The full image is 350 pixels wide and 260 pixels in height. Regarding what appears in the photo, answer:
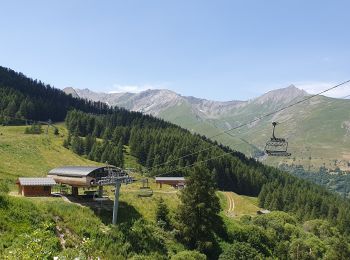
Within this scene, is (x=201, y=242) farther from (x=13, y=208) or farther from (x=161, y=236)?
(x=13, y=208)

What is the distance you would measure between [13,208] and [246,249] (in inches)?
1321

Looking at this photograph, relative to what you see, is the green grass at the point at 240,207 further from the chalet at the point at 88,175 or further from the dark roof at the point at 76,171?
the chalet at the point at 88,175

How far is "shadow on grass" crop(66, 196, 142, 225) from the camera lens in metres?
59.2

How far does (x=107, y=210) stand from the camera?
6169 centimetres

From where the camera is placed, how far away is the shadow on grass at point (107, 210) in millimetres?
59156

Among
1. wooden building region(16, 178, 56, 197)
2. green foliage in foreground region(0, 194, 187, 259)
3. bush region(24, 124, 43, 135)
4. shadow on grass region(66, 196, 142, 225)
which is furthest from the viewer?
bush region(24, 124, 43, 135)

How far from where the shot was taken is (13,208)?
2012 inches

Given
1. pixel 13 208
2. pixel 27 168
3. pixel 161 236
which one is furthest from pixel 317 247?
pixel 27 168

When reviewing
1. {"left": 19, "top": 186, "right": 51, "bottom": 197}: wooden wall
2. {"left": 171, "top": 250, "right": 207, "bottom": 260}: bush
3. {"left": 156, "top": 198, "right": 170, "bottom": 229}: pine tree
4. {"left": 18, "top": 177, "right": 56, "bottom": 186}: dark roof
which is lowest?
{"left": 171, "top": 250, "right": 207, "bottom": 260}: bush

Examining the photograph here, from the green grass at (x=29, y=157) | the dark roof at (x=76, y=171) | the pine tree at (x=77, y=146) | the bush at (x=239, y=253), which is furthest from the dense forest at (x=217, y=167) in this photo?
the bush at (x=239, y=253)

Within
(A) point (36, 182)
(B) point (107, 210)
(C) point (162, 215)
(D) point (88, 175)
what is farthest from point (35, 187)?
(C) point (162, 215)

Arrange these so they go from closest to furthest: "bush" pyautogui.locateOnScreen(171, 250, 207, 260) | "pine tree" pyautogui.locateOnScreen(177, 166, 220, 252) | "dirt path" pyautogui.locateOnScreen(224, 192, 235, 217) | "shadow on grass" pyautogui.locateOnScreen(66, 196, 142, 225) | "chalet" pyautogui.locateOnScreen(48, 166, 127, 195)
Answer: "bush" pyautogui.locateOnScreen(171, 250, 207, 260) < "shadow on grass" pyautogui.locateOnScreen(66, 196, 142, 225) < "chalet" pyautogui.locateOnScreen(48, 166, 127, 195) < "pine tree" pyautogui.locateOnScreen(177, 166, 220, 252) < "dirt path" pyautogui.locateOnScreen(224, 192, 235, 217)

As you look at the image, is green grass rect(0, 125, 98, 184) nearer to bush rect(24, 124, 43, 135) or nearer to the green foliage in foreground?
bush rect(24, 124, 43, 135)

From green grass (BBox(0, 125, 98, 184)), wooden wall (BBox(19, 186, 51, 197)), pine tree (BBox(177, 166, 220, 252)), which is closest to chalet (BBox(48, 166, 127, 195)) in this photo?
wooden wall (BBox(19, 186, 51, 197))
